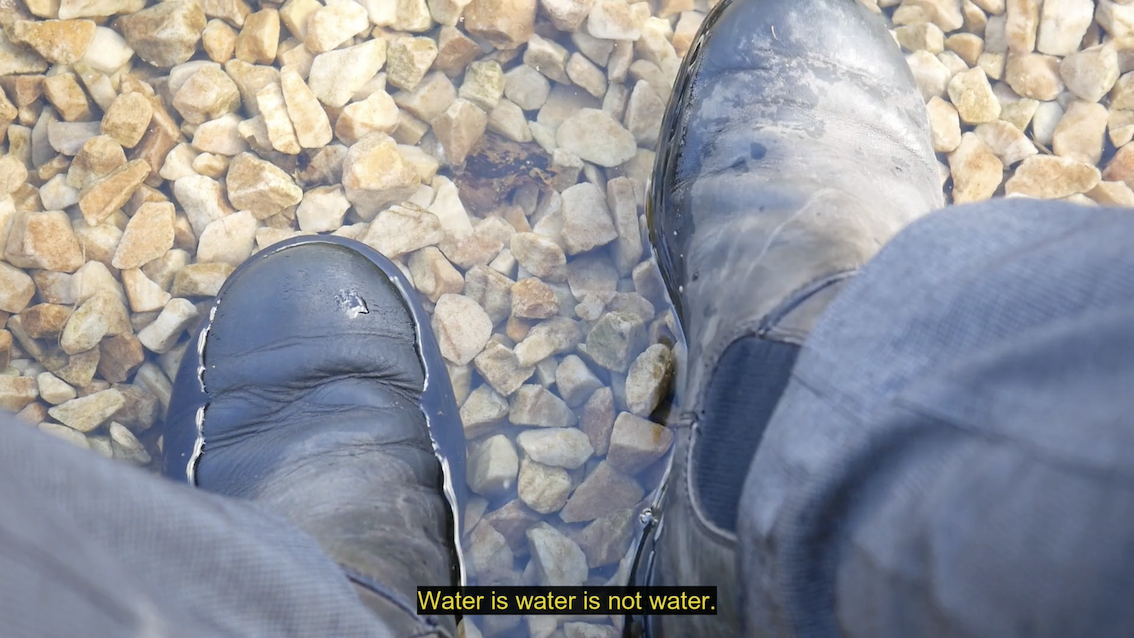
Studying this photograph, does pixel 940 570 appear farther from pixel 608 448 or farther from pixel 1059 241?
pixel 608 448

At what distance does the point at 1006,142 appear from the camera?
1.32 meters

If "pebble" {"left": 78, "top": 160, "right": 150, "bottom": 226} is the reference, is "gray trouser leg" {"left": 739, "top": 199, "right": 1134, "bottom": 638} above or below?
above

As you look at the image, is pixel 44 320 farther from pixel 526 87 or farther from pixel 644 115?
pixel 644 115

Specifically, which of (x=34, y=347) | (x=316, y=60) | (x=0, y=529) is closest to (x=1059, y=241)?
(x=0, y=529)

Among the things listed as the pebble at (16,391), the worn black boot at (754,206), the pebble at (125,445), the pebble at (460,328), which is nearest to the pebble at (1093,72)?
the worn black boot at (754,206)

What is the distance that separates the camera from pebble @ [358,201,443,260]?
1237 millimetres

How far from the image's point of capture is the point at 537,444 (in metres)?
1.18

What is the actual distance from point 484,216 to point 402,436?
383 millimetres

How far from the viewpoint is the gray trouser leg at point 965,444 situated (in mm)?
376

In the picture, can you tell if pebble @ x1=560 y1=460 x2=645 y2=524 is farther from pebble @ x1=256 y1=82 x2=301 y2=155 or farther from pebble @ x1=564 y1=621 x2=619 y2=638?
pebble @ x1=256 y1=82 x2=301 y2=155

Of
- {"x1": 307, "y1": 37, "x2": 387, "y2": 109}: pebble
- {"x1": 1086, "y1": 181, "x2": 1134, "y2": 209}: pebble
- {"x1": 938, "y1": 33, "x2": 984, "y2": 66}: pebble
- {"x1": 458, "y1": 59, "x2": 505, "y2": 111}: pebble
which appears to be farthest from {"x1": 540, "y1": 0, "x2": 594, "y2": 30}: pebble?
{"x1": 1086, "y1": 181, "x2": 1134, "y2": 209}: pebble

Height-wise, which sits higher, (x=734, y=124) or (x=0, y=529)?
(x=0, y=529)

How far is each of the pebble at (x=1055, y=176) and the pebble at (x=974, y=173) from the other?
→ 0.03 meters

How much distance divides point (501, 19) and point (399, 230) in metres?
0.37
